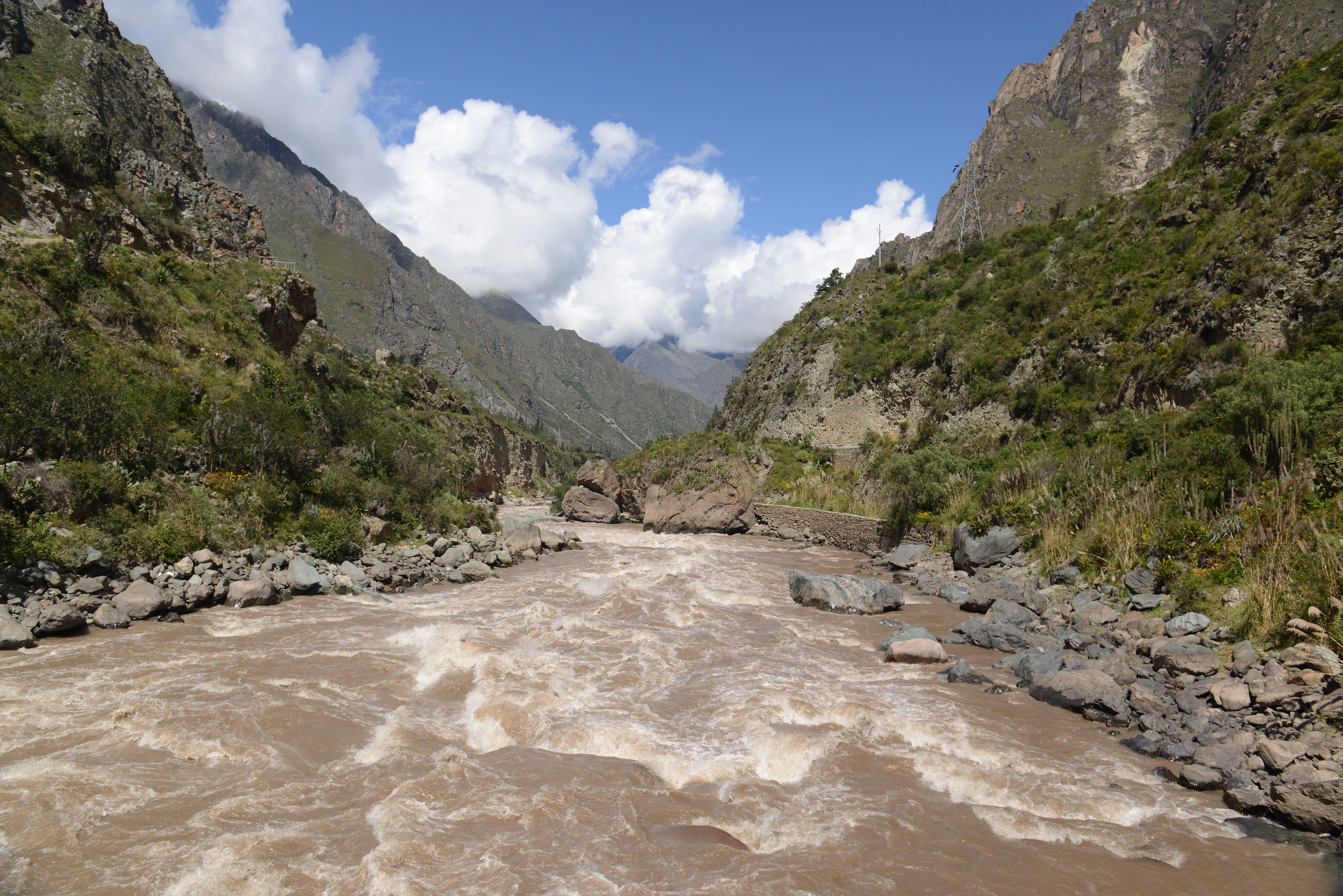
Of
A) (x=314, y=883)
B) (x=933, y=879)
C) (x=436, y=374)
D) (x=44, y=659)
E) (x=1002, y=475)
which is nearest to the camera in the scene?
(x=314, y=883)

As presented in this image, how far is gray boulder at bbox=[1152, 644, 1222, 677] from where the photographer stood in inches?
321

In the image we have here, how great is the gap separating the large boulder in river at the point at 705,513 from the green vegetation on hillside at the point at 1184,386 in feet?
24.3

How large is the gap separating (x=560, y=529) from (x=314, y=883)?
26.4m

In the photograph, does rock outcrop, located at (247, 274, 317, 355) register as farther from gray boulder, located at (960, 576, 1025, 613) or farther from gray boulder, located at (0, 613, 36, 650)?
gray boulder, located at (960, 576, 1025, 613)

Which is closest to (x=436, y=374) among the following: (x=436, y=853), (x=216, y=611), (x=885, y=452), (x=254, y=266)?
(x=254, y=266)

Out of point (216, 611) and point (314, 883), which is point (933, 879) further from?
point (216, 611)

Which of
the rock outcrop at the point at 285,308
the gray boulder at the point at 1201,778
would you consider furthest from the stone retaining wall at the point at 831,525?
the rock outcrop at the point at 285,308

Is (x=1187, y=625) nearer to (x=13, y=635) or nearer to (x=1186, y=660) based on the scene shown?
(x=1186, y=660)

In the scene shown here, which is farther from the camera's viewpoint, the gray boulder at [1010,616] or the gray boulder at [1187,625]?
the gray boulder at [1010,616]

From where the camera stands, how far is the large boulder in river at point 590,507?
41.8 m

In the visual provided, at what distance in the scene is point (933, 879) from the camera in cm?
Result: 503

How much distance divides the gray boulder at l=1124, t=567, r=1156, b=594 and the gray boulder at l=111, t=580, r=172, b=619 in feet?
61.8

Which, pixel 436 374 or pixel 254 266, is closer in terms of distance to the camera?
pixel 254 266

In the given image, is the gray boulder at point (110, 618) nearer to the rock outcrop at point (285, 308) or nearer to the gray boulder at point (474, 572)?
the gray boulder at point (474, 572)
